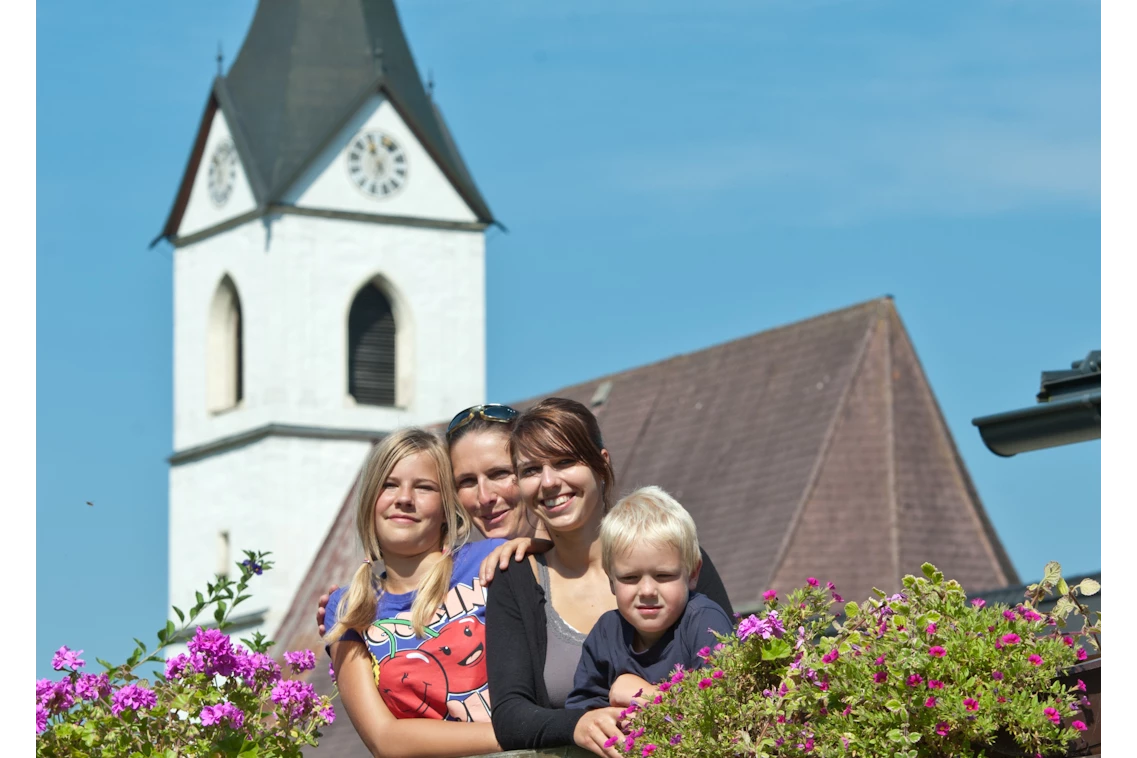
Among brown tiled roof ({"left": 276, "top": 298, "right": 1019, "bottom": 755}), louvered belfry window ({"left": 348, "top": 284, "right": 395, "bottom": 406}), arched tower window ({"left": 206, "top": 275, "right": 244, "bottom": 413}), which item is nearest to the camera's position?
brown tiled roof ({"left": 276, "top": 298, "right": 1019, "bottom": 755})

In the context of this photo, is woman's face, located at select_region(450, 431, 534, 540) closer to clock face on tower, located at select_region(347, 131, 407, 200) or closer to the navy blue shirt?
the navy blue shirt

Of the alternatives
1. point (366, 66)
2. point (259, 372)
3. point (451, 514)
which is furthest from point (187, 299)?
point (451, 514)

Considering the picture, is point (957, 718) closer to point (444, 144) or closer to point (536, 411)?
point (536, 411)

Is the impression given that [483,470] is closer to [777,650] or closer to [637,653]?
[637,653]

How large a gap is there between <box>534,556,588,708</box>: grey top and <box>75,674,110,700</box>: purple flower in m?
0.97

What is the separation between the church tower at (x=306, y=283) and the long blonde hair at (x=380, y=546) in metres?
40.2

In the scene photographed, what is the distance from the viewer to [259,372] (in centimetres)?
4606

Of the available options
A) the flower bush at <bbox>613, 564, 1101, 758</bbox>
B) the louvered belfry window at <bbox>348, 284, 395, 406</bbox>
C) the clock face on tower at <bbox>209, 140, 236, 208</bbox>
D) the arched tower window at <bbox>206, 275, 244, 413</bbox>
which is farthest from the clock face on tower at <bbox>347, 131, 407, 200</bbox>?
the flower bush at <bbox>613, 564, 1101, 758</bbox>

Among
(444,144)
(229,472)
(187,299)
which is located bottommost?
(229,472)

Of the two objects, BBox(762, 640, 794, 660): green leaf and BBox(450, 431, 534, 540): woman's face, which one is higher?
BBox(450, 431, 534, 540): woman's face

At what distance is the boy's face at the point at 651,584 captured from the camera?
14.6ft

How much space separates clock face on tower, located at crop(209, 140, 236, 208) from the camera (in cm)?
4731

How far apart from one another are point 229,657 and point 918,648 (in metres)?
1.84

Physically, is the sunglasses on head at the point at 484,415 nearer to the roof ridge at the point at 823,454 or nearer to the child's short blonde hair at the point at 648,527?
the child's short blonde hair at the point at 648,527
